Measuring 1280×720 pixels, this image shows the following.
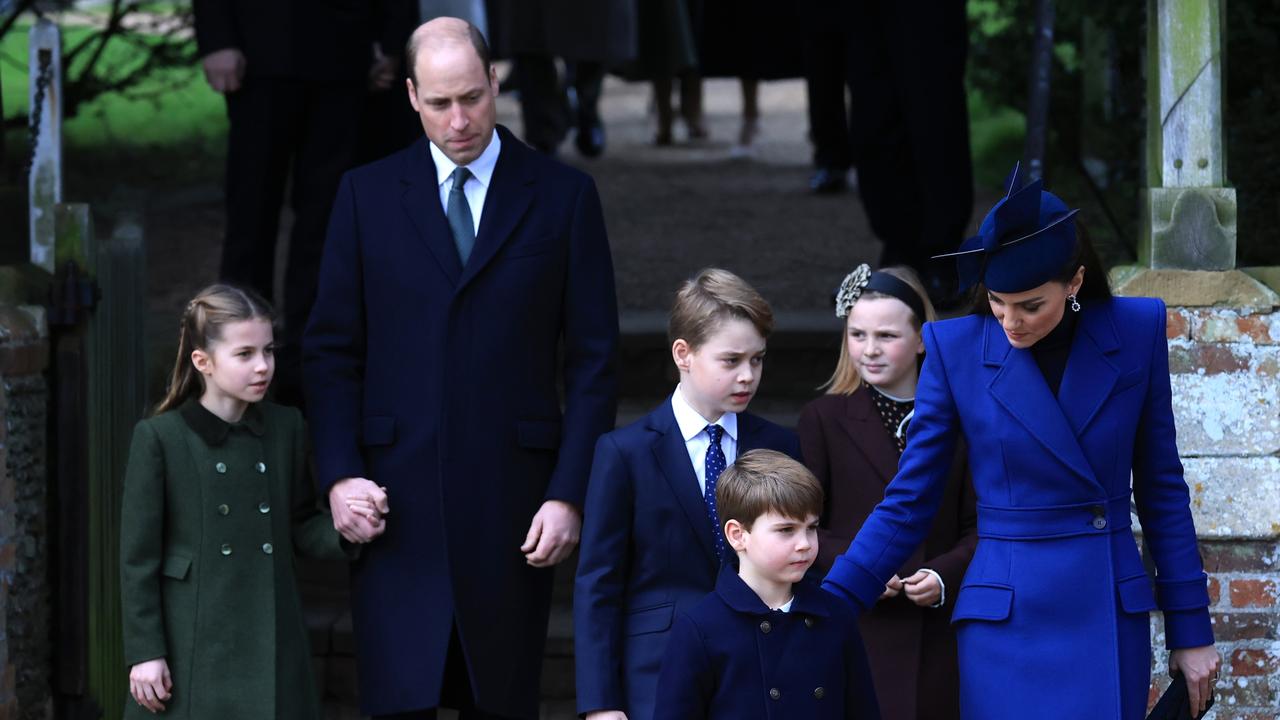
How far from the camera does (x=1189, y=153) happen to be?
15.0ft

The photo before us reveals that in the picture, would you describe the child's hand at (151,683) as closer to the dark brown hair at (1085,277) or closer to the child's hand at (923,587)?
the child's hand at (923,587)

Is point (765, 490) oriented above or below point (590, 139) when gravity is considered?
below

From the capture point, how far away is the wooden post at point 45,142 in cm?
475

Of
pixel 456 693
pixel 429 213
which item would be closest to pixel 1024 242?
pixel 429 213

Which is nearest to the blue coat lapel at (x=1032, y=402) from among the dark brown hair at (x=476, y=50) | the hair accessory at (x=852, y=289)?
the hair accessory at (x=852, y=289)

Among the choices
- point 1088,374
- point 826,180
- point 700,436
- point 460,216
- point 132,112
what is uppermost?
point 132,112

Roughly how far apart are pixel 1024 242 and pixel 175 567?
1872 millimetres

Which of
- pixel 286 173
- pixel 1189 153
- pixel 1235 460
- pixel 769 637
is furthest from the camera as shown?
pixel 286 173

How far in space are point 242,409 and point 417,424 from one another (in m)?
0.48

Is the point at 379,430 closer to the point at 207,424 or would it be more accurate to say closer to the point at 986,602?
the point at 207,424

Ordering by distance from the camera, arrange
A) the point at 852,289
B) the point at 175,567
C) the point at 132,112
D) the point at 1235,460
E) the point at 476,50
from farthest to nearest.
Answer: the point at 132,112
the point at 1235,460
the point at 852,289
the point at 175,567
the point at 476,50

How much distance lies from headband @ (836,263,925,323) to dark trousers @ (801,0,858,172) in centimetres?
219

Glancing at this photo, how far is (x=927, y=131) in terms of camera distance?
5770 mm

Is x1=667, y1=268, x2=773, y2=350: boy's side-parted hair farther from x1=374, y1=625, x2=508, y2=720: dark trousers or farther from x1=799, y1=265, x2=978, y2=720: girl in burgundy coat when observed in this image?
x1=374, y1=625, x2=508, y2=720: dark trousers
